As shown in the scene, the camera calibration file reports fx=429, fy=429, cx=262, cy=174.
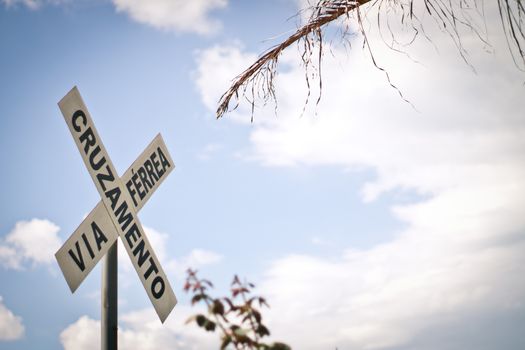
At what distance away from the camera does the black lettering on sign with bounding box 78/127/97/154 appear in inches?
107

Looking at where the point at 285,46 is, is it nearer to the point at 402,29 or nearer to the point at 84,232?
the point at 402,29

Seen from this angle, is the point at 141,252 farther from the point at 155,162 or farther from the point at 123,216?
the point at 155,162

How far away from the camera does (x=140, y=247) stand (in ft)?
8.79

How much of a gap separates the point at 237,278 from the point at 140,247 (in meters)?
1.27

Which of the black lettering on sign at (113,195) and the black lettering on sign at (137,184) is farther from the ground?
the black lettering on sign at (137,184)

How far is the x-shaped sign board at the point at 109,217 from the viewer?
245 cm

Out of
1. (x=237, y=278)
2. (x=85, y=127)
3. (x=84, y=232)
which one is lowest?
(x=237, y=278)

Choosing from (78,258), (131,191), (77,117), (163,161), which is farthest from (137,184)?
(78,258)

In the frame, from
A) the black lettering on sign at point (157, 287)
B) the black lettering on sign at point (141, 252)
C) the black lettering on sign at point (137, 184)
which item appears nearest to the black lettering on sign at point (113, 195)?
the black lettering on sign at point (137, 184)

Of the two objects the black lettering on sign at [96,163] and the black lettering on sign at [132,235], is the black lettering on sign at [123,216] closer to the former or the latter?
the black lettering on sign at [132,235]

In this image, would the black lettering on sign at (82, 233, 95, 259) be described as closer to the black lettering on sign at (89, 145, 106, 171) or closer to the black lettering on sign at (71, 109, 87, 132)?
the black lettering on sign at (89, 145, 106, 171)

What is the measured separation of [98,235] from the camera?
250cm

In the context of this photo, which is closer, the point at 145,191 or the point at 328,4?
the point at 328,4

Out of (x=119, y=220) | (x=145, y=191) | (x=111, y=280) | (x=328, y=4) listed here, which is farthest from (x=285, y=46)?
(x=111, y=280)
